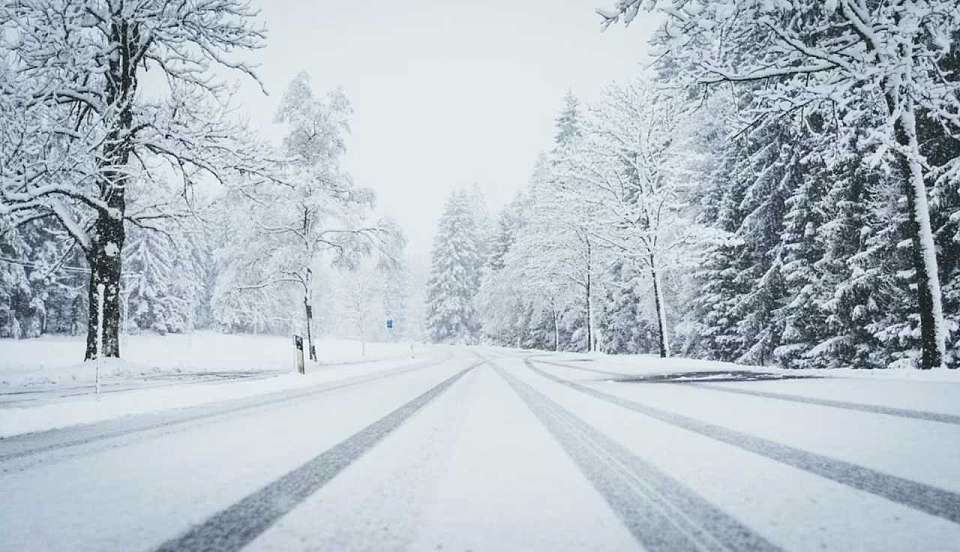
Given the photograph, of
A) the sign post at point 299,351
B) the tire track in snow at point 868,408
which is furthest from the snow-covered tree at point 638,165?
the tire track in snow at point 868,408

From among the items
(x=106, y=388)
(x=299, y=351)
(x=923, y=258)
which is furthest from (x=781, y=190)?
(x=106, y=388)

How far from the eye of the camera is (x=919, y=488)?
6.56 ft

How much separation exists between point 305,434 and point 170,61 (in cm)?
1579

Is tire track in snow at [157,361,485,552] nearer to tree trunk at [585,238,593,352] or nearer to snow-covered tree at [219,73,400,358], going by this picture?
snow-covered tree at [219,73,400,358]

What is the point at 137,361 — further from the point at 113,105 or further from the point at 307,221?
the point at 307,221

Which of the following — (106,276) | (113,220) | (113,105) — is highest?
(113,105)

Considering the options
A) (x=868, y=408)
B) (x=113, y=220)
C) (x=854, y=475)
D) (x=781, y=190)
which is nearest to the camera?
(x=854, y=475)

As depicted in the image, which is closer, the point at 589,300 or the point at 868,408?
the point at 868,408

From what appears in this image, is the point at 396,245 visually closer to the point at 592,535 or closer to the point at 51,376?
the point at 51,376

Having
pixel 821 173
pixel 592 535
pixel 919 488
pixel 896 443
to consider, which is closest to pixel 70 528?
pixel 592 535

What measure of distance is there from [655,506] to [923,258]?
34.6ft

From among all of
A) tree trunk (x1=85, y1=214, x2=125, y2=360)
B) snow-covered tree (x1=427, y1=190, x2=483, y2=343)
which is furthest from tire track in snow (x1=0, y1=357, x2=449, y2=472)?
snow-covered tree (x1=427, y1=190, x2=483, y2=343)

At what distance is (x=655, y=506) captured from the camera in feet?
6.40

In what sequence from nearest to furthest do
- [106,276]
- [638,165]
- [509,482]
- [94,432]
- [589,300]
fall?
[509,482] < [94,432] < [106,276] < [638,165] < [589,300]
